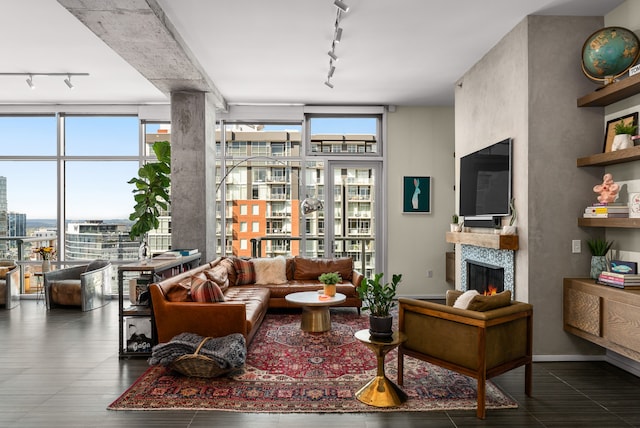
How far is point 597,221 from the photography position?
147 inches

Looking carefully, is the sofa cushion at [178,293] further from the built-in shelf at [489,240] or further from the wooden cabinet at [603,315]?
the wooden cabinet at [603,315]

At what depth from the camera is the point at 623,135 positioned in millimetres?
3514

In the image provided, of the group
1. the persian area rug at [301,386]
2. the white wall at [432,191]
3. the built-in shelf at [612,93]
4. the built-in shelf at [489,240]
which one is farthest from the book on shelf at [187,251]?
the built-in shelf at [612,93]

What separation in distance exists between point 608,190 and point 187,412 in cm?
374

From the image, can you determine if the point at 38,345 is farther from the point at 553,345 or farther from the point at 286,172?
the point at 553,345

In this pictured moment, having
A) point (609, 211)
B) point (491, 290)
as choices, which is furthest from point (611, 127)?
point (491, 290)

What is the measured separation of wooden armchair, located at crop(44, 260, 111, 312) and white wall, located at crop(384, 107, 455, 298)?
4.56 metres

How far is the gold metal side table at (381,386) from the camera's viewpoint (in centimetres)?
298

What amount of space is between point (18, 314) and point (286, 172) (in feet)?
14.4

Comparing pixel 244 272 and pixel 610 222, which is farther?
pixel 244 272

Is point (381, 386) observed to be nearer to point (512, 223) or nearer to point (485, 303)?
point (485, 303)

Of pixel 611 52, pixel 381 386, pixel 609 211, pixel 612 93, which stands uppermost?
pixel 611 52

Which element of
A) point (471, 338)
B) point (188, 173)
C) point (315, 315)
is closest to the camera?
point (471, 338)

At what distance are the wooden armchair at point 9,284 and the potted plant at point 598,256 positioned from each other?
24.4 feet
